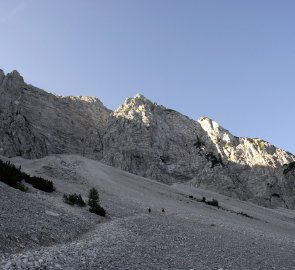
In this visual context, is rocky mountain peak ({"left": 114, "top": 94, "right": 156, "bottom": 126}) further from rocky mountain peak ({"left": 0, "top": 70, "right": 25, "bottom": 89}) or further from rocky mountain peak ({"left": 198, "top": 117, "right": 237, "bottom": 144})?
rocky mountain peak ({"left": 0, "top": 70, "right": 25, "bottom": 89})

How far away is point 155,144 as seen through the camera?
4387 inches

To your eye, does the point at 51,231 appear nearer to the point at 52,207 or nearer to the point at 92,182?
the point at 52,207

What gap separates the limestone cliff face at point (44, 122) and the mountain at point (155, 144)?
0.99ft

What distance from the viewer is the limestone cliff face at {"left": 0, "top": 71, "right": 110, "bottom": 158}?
83.1 m

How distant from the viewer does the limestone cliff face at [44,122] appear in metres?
83.1

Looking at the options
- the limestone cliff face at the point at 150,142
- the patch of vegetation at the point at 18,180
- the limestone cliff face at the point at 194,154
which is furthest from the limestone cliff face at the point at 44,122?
the patch of vegetation at the point at 18,180

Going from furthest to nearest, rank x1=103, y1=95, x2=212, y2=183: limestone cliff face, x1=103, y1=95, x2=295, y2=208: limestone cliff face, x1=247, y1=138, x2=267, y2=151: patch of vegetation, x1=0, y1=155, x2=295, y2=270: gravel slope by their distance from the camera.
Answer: x1=247, y1=138, x2=267, y2=151: patch of vegetation
x1=103, y1=95, x2=295, y2=208: limestone cliff face
x1=103, y1=95, x2=212, y2=183: limestone cliff face
x1=0, y1=155, x2=295, y2=270: gravel slope

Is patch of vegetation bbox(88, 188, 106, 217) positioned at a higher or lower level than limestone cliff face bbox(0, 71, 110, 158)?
lower

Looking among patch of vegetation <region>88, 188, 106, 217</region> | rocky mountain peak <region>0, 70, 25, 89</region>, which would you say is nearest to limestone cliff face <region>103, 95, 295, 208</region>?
rocky mountain peak <region>0, 70, 25, 89</region>

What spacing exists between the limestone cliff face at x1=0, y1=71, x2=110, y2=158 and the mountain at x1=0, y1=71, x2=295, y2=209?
30 centimetres

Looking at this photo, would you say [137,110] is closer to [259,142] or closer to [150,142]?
[150,142]

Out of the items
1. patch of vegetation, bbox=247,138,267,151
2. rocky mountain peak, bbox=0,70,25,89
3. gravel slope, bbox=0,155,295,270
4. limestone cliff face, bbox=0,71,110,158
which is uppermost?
patch of vegetation, bbox=247,138,267,151

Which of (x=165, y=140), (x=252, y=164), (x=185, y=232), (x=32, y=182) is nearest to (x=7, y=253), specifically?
(x=185, y=232)

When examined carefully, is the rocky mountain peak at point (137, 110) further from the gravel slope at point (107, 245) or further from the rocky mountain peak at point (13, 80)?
the gravel slope at point (107, 245)
